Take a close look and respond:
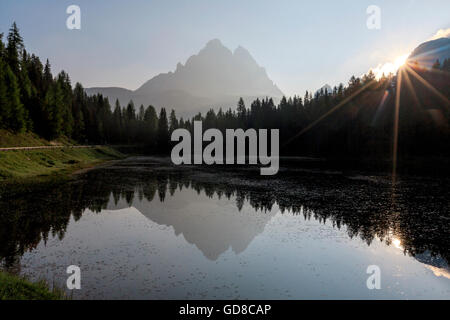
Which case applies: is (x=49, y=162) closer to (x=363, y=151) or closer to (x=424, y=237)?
(x=424, y=237)

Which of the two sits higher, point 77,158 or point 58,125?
point 58,125

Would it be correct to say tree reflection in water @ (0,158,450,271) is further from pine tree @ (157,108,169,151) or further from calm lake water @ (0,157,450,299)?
pine tree @ (157,108,169,151)

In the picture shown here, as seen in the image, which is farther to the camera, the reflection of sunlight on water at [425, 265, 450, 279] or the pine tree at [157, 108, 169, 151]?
the pine tree at [157, 108, 169, 151]

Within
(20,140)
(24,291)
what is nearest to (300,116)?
(20,140)

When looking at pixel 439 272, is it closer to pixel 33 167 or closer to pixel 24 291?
pixel 24 291

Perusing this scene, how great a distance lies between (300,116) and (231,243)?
130 metres

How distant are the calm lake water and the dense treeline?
66855mm

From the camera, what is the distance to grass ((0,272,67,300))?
1096 centimetres

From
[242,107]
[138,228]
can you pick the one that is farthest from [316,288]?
[242,107]

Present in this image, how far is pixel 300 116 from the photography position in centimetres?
14300

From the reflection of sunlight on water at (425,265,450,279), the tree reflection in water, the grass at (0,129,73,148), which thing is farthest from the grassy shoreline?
the reflection of sunlight on water at (425,265,450,279)

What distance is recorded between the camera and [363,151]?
11112cm
